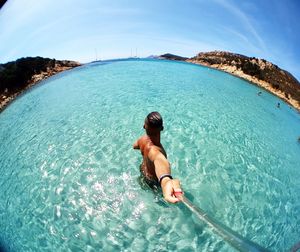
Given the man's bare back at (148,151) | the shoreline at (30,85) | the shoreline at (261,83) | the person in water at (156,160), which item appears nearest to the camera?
the person in water at (156,160)

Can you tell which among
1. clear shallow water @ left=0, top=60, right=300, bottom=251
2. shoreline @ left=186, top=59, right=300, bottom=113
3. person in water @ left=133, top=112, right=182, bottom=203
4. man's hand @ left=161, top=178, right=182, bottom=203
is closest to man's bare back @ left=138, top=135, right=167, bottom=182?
person in water @ left=133, top=112, right=182, bottom=203

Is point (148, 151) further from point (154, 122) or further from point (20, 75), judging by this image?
point (20, 75)

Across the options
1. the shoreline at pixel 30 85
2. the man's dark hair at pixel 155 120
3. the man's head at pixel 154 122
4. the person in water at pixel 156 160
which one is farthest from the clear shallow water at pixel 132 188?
the shoreline at pixel 30 85

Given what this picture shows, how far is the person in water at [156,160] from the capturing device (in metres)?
2.35

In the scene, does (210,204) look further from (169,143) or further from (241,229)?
(169,143)

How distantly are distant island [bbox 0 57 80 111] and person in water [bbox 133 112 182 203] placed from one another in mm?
28848

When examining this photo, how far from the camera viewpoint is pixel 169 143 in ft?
28.5

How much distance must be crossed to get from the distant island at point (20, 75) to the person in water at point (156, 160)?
2885cm

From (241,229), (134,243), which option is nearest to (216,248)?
(241,229)

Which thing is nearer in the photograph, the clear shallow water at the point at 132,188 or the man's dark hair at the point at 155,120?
the man's dark hair at the point at 155,120

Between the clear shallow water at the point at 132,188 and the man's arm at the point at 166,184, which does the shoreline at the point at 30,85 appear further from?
the man's arm at the point at 166,184

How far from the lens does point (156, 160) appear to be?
3240 mm

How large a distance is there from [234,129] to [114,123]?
6.12 metres

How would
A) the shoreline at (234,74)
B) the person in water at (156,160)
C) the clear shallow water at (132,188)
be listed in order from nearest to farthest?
the person in water at (156,160) < the clear shallow water at (132,188) < the shoreline at (234,74)
